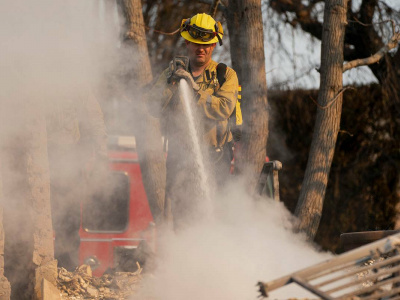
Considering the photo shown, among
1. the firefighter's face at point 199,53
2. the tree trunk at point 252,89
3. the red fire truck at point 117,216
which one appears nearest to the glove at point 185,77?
the firefighter's face at point 199,53

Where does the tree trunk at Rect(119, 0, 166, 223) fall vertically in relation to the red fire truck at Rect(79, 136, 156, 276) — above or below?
above

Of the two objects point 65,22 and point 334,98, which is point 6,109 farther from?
point 334,98

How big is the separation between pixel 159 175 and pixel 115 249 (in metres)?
2.17

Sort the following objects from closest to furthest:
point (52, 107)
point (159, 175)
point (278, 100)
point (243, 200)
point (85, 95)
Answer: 1. point (52, 107)
2. point (85, 95)
3. point (243, 200)
4. point (159, 175)
5. point (278, 100)

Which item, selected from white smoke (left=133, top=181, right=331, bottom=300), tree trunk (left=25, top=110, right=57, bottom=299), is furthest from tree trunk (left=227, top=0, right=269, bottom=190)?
tree trunk (left=25, top=110, right=57, bottom=299)

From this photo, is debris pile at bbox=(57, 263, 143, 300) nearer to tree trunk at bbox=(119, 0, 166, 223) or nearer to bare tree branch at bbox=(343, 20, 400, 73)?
tree trunk at bbox=(119, 0, 166, 223)

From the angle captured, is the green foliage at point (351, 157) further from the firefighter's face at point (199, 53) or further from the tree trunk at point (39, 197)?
the tree trunk at point (39, 197)

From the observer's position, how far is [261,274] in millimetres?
5742

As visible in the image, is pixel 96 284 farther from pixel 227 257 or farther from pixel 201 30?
pixel 201 30

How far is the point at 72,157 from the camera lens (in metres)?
6.91

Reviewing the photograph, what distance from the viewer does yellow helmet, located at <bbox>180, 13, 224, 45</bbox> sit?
6020mm

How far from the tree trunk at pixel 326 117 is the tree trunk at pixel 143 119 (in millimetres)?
1543

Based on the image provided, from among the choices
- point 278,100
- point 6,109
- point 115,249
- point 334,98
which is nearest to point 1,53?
point 6,109

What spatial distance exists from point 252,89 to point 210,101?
6.70 feet
